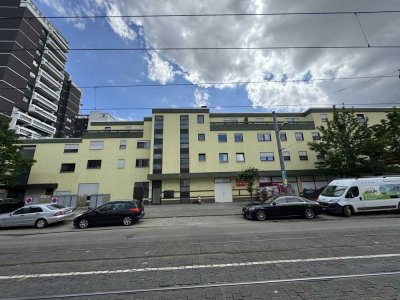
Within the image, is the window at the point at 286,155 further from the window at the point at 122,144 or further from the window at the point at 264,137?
the window at the point at 122,144

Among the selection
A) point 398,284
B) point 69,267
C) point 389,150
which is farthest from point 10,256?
point 389,150

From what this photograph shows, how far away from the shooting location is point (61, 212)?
14.4 m

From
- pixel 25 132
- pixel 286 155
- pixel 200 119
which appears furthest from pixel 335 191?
pixel 25 132

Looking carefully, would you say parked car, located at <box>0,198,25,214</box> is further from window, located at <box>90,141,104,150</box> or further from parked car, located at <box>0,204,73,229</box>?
window, located at <box>90,141,104,150</box>

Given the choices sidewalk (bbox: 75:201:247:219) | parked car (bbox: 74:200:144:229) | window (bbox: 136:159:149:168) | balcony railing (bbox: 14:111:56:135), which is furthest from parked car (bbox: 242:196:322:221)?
balcony railing (bbox: 14:111:56:135)

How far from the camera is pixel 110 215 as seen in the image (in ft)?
43.4

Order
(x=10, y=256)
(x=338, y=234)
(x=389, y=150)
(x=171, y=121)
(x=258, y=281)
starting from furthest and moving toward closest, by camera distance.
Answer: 1. (x=171, y=121)
2. (x=389, y=150)
3. (x=338, y=234)
4. (x=10, y=256)
5. (x=258, y=281)

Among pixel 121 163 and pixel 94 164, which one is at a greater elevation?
pixel 121 163

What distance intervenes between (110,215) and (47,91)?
54.6m

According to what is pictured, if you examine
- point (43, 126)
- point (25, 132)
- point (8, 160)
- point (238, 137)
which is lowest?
point (8, 160)

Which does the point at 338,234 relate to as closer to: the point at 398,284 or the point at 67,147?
the point at 398,284

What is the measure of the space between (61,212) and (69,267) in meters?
10.9

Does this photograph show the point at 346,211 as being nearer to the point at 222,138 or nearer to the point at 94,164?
the point at 222,138

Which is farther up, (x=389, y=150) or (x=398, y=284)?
(x=389, y=150)
